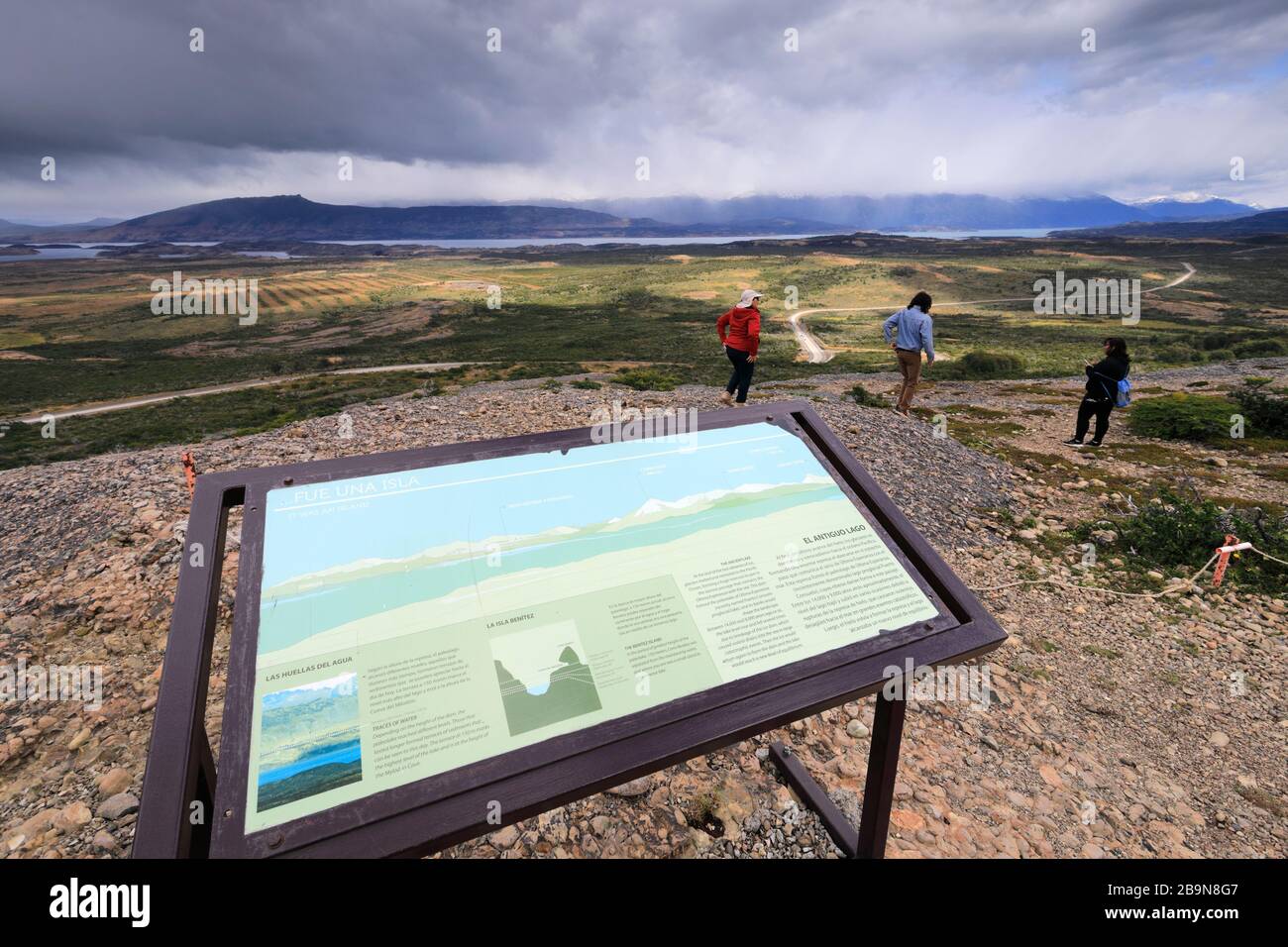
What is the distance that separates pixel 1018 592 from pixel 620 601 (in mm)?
6276

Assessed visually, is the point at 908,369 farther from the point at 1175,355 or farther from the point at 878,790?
the point at 1175,355

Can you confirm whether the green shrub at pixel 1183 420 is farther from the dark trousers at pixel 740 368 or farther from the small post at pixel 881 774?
the small post at pixel 881 774

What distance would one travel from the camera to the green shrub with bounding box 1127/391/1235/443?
499 inches

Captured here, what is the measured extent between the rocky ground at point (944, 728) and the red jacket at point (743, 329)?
3728 mm

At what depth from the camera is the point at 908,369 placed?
11.9 meters

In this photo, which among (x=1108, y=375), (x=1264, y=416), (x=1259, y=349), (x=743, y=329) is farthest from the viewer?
(x=1259, y=349)

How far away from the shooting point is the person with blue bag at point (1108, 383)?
10.0m

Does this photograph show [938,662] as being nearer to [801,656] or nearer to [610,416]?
[801,656]

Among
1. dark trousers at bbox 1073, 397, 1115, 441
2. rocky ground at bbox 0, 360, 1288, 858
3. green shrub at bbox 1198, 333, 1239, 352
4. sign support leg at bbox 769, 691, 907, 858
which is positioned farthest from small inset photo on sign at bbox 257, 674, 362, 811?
green shrub at bbox 1198, 333, 1239, 352

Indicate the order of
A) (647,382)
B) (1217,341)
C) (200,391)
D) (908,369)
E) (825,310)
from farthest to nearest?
(825,310), (200,391), (1217,341), (647,382), (908,369)

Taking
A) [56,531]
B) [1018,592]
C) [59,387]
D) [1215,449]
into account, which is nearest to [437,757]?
[1018,592]

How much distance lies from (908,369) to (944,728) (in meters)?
8.69

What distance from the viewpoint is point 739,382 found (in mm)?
10797

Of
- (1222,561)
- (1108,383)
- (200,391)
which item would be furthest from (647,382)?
(200,391)
